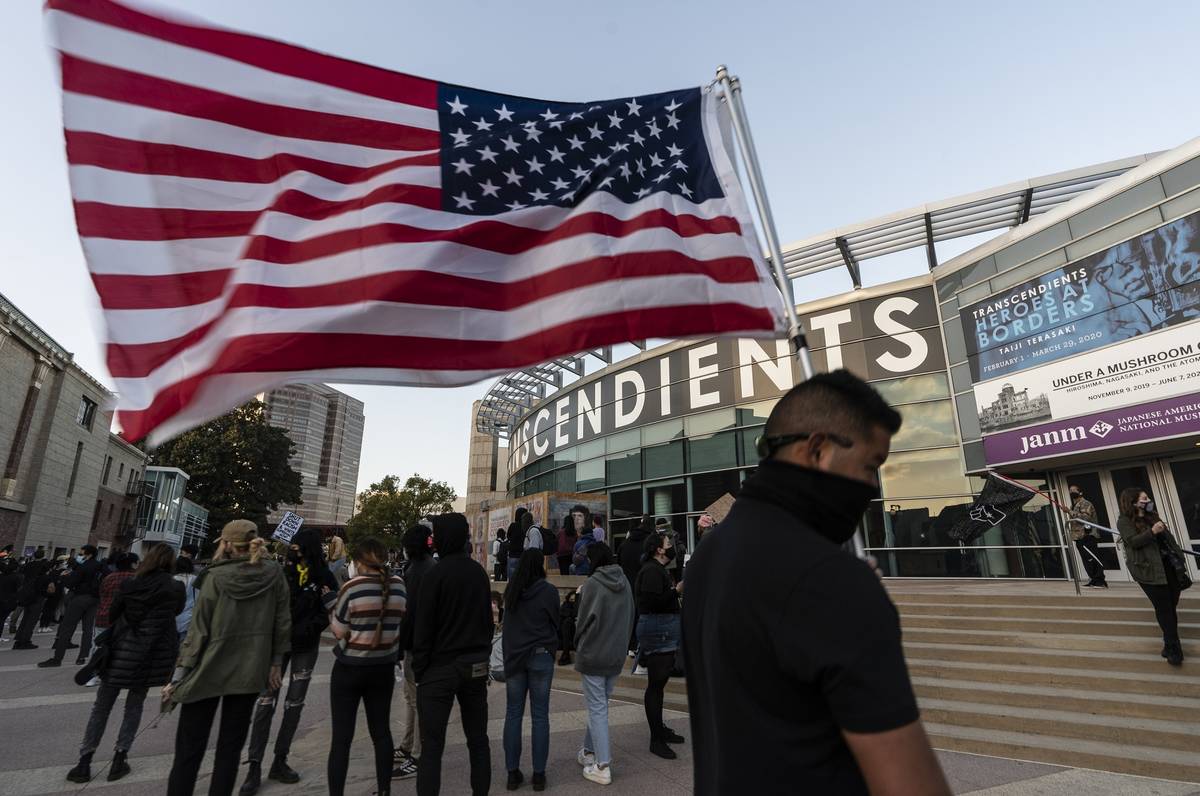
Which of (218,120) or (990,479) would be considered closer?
(218,120)

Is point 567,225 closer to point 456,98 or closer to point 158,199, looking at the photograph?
point 456,98

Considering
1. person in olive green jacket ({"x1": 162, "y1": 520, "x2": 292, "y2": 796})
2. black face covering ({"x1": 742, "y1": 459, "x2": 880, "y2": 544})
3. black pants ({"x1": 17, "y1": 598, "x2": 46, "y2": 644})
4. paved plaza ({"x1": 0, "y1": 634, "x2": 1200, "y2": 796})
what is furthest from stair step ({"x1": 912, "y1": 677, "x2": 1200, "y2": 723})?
black pants ({"x1": 17, "y1": 598, "x2": 46, "y2": 644})

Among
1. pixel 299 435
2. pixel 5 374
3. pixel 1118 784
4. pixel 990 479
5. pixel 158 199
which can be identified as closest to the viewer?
pixel 158 199

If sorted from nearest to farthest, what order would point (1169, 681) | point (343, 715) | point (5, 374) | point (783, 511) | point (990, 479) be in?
point (783, 511) < point (343, 715) < point (1169, 681) < point (990, 479) < point (5, 374)

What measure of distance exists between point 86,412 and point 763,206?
41265 mm

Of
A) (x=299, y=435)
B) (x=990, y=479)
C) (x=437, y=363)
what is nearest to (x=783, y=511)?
(x=437, y=363)

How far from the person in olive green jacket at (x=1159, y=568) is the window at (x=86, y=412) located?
134 ft

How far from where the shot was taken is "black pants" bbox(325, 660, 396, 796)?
422cm

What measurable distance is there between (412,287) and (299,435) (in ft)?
536

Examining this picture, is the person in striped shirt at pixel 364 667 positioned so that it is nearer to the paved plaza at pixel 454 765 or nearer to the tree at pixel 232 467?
the paved plaza at pixel 454 765

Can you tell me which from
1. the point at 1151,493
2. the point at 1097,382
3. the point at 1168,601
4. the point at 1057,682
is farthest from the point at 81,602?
the point at 1151,493

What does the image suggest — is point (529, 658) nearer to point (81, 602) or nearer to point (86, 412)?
point (81, 602)

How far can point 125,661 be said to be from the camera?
529 centimetres

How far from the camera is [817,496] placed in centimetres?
140
